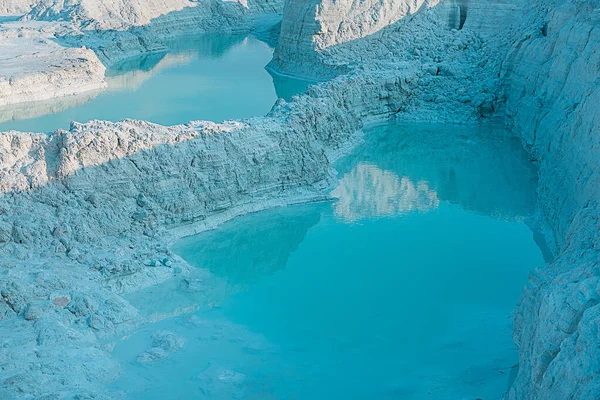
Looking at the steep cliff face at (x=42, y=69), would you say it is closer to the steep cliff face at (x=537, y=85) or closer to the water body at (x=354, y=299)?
the steep cliff face at (x=537, y=85)

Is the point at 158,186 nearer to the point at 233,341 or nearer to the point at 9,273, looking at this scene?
the point at 9,273

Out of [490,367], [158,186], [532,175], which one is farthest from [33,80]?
[490,367]

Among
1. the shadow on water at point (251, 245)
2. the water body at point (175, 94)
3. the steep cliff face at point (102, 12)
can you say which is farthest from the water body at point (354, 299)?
the steep cliff face at point (102, 12)

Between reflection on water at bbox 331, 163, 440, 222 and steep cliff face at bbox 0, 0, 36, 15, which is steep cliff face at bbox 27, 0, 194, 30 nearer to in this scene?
steep cliff face at bbox 0, 0, 36, 15

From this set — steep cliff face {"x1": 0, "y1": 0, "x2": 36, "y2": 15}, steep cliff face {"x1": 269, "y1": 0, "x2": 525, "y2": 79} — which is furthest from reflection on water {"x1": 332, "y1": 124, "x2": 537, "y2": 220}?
steep cliff face {"x1": 0, "y1": 0, "x2": 36, "y2": 15}

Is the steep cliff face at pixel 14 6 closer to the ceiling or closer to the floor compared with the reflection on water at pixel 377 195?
closer to the ceiling

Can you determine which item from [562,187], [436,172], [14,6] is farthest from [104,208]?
[14,6]
